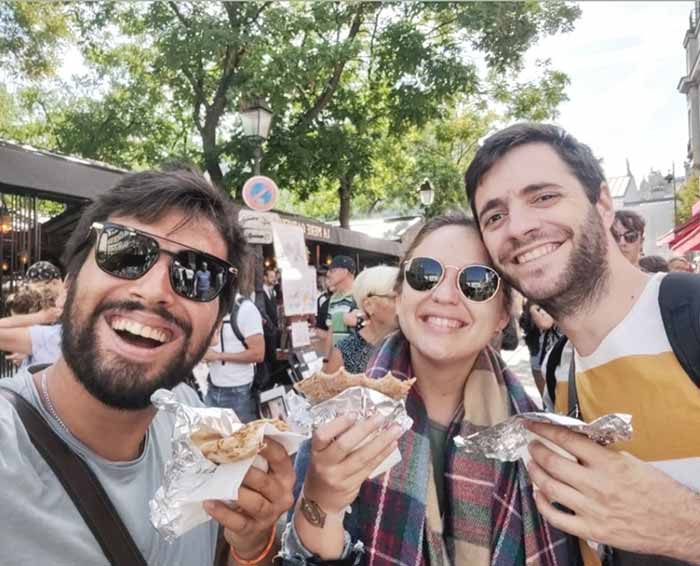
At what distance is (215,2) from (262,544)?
11.6 metres

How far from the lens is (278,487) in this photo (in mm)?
1442

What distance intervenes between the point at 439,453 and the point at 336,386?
713mm

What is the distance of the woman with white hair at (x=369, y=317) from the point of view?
4.45m

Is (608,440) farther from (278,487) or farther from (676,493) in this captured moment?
(278,487)

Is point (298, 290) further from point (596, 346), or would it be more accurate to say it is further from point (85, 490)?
point (85, 490)

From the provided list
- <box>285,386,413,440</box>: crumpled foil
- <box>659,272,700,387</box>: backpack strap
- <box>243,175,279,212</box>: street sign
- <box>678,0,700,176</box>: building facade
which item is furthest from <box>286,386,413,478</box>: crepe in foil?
<box>678,0,700,176</box>: building facade

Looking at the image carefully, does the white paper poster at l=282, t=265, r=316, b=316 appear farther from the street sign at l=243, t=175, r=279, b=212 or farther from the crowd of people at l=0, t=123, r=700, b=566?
the crowd of people at l=0, t=123, r=700, b=566

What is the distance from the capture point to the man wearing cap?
21.5ft

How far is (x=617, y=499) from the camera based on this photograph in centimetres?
130

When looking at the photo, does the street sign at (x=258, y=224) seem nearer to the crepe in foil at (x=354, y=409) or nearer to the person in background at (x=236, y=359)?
the person in background at (x=236, y=359)

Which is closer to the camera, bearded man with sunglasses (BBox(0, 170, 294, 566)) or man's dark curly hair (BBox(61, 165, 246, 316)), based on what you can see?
bearded man with sunglasses (BBox(0, 170, 294, 566))

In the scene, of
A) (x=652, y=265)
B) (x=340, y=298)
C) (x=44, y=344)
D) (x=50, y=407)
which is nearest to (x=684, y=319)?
(x=50, y=407)

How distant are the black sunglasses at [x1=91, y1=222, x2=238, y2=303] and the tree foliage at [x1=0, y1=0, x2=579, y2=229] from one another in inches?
347

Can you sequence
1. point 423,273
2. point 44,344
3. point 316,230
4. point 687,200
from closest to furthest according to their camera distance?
point 423,273 → point 44,344 → point 316,230 → point 687,200
